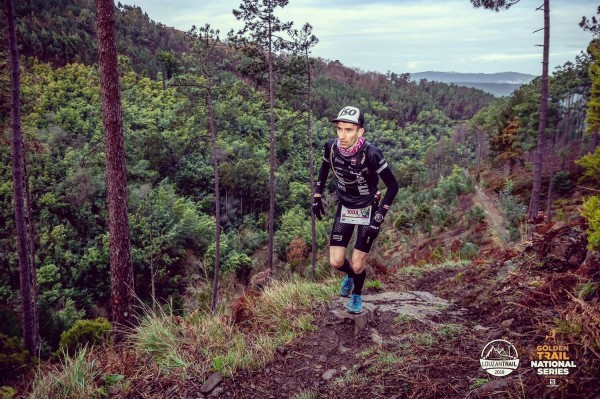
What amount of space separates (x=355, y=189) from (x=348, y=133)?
72 centimetres

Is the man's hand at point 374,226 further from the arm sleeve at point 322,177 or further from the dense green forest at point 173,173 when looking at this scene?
the dense green forest at point 173,173

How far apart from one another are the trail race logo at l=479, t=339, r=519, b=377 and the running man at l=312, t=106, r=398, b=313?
1.82m

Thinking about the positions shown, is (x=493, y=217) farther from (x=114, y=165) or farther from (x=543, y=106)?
(x=114, y=165)

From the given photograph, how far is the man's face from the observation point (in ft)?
15.3

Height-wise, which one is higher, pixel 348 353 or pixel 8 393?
pixel 348 353

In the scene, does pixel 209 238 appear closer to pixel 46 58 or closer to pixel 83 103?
pixel 83 103

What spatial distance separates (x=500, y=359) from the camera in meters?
2.97

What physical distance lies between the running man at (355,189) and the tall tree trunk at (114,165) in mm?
3037

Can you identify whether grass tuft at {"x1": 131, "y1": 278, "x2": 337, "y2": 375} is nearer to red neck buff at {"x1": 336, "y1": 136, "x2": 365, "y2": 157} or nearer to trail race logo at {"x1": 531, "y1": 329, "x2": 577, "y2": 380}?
red neck buff at {"x1": 336, "y1": 136, "x2": 365, "y2": 157}

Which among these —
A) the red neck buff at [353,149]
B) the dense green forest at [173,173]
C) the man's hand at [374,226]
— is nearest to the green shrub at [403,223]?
the dense green forest at [173,173]

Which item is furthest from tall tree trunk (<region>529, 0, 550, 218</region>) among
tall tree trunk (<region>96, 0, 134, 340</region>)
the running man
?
tall tree trunk (<region>96, 0, 134, 340</region>)

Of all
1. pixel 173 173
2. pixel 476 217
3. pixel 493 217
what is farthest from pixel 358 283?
pixel 173 173

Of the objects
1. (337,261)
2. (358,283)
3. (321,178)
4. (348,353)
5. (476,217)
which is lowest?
(476,217)

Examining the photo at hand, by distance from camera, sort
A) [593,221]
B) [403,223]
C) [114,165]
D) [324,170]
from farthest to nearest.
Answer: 1. [403,223]
2. [114,165]
3. [324,170]
4. [593,221]
